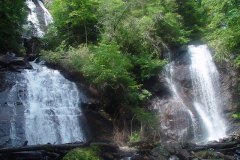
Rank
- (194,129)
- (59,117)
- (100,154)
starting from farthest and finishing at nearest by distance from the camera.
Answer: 1. (194,129)
2. (59,117)
3. (100,154)

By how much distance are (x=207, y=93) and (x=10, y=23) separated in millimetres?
11315

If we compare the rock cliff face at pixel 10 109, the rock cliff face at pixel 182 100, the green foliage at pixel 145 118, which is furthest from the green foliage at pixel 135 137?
the rock cliff face at pixel 10 109

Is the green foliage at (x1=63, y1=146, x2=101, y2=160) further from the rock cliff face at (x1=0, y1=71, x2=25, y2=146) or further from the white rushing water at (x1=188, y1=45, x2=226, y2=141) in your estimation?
the white rushing water at (x1=188, y1=45, x2=226, y2=141)

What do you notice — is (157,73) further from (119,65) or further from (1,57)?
(1,57)

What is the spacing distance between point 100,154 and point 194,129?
722 cm

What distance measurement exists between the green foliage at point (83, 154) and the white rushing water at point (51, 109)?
2616 millimetres

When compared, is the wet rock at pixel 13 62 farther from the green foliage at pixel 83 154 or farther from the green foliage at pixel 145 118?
the green foliage at pixel 83 154

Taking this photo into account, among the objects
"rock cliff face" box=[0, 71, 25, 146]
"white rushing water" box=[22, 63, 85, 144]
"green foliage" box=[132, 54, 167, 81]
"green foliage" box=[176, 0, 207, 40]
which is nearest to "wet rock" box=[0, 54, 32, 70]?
"white rushing water" box=[22, 63, 85, 144]

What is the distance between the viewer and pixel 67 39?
21.6 m

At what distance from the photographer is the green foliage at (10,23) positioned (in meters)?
17.8

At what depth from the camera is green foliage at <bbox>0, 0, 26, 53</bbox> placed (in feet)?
58.4

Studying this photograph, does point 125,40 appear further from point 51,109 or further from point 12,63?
point 51,109

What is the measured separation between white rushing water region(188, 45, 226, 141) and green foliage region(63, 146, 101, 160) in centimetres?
774

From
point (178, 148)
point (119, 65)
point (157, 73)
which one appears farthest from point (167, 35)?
point (178, 148)
